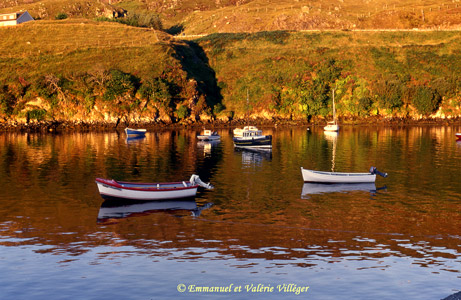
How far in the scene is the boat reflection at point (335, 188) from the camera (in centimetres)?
4825

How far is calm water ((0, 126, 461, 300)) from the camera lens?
23.2 m

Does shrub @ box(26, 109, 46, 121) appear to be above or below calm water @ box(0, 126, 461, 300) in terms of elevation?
above

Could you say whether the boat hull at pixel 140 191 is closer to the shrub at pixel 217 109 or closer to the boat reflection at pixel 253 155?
the boat reflection at pixel 253 155

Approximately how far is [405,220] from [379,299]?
634 inches

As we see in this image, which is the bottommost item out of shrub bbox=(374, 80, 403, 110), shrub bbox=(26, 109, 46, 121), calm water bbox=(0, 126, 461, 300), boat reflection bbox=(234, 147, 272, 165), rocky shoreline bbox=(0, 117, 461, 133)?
calm water bbox=(0, 126, 461, 300)

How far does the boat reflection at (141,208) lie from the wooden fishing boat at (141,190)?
645 mm

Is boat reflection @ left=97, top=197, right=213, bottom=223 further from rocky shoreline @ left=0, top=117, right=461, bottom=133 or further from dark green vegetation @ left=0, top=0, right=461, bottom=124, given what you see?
dark green vegetation @ left=0, top=0, right=461, bottom=124

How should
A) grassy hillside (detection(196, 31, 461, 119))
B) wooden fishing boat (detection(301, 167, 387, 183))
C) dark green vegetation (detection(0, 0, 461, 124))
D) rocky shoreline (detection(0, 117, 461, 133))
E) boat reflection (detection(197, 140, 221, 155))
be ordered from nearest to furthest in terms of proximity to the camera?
wooden fishing boat (detection(301, 167, 387, 183)), boat reflection (detection(197, 140, 221, 155)), rocky shoreline (detection(0, 117, 461, 133)), dark green vegetation (detection(0, 0, 461, 124)), grassy hillside (detection(196, 31, 461, 119))

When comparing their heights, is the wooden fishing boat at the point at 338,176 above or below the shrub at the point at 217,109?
below

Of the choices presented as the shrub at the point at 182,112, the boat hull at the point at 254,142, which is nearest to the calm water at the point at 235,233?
the boat hull at the point at 254,142

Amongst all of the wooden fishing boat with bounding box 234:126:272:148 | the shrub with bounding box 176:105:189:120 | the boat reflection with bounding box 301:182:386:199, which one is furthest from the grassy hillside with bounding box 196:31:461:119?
the boat reflection with bounding box 301:182:386:199

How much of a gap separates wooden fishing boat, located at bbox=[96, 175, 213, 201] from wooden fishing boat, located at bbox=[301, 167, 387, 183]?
14.7 m

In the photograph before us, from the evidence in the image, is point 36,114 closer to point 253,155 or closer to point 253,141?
point 253,141

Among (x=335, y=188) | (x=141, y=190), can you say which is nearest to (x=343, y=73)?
(x=335, y=188)
